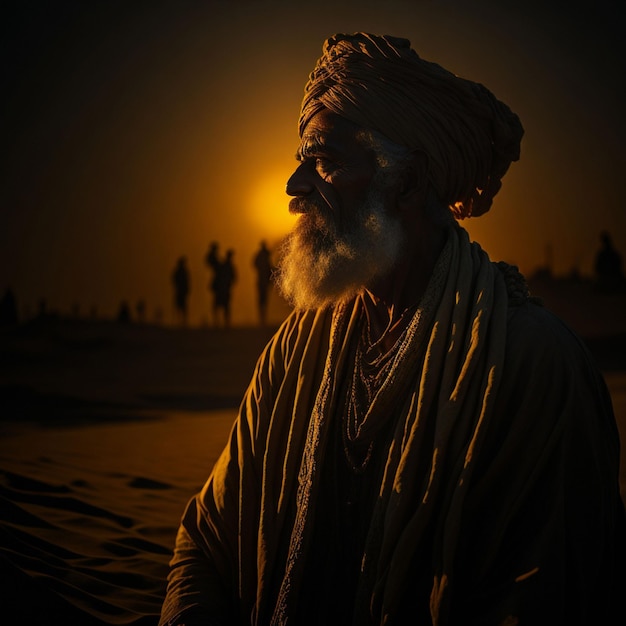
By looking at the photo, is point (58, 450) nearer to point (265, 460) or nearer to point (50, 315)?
point (265, 460)

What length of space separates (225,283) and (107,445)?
1463 cm

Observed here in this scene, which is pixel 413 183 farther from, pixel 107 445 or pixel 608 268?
pixel 608 268

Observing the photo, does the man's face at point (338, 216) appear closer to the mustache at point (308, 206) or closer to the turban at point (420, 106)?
the mustache at point (308, 206)

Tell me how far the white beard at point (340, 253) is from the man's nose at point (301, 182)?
0.24ft

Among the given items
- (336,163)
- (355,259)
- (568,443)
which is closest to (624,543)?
(568,443)

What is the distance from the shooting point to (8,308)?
22.3 m

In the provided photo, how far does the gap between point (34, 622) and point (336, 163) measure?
240 cm

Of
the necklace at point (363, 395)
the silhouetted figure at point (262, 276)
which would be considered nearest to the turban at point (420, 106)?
the necklace at point (363, 395)

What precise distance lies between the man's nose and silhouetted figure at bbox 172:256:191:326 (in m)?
22.1

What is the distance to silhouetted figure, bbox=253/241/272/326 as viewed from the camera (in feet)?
77.0

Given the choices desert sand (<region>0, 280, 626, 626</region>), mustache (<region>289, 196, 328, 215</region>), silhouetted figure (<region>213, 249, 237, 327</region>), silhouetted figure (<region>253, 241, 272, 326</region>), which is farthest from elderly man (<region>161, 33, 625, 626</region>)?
silhouetted figure (<region>213, 249, 237, 327</region>)

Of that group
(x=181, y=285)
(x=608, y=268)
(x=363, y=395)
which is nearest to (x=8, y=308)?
(x=181, y=285)

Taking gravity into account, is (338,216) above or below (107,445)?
above

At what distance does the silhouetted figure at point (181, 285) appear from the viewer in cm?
2452
